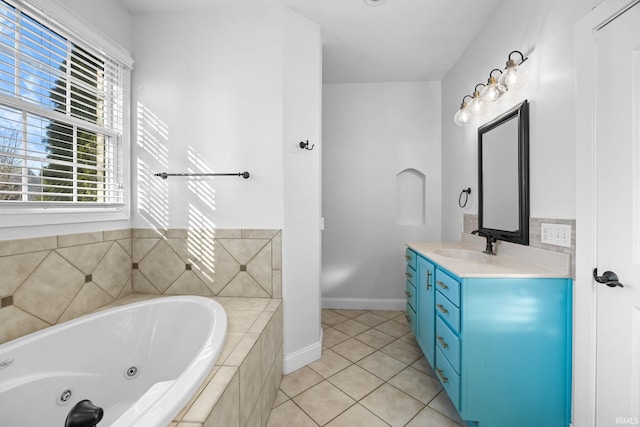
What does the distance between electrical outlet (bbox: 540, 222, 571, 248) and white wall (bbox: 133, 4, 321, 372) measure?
1.37 meters

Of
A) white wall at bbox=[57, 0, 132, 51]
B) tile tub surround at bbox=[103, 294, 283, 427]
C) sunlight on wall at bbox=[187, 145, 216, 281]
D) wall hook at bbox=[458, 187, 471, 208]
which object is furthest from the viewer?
wall hook at bbox=[458, 187, 471, 208]

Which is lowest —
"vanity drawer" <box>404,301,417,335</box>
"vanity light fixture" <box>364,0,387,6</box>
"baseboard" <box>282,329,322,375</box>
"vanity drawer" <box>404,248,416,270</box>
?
"baseboard" <box>282,329,322,375</box>

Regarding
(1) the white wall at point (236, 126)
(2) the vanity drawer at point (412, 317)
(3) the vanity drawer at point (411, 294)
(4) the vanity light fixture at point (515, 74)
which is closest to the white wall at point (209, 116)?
(1) the white wall at point (236, 126)

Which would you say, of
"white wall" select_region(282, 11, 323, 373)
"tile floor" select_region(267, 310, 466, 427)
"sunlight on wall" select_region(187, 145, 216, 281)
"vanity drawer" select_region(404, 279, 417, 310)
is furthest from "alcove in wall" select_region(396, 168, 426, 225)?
"sunlight on wall" select_region(187, 145, 216, 281)

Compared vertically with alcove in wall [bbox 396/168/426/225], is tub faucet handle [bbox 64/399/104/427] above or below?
below

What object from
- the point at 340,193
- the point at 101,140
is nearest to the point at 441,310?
the point at 340,193

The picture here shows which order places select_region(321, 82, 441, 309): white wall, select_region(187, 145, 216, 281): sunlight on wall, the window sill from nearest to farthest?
the window sill < select_region(187, 145, 216, 281): sunlight on wall < select_region(321, 82, 441, 309): white wall

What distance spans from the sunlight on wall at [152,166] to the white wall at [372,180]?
1.65 meters

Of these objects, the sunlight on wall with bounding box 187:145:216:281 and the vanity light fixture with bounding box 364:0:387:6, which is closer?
the vanity light fixture with bounding box 364:0:387:6

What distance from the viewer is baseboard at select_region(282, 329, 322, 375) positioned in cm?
194

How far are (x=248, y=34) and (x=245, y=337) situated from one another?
6.53 feet

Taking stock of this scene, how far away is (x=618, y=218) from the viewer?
111 centimetres

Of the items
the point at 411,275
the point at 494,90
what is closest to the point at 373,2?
the point at 494,90

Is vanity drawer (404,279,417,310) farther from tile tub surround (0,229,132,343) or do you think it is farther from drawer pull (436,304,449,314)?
tile tub surround (0,229,132,343)
